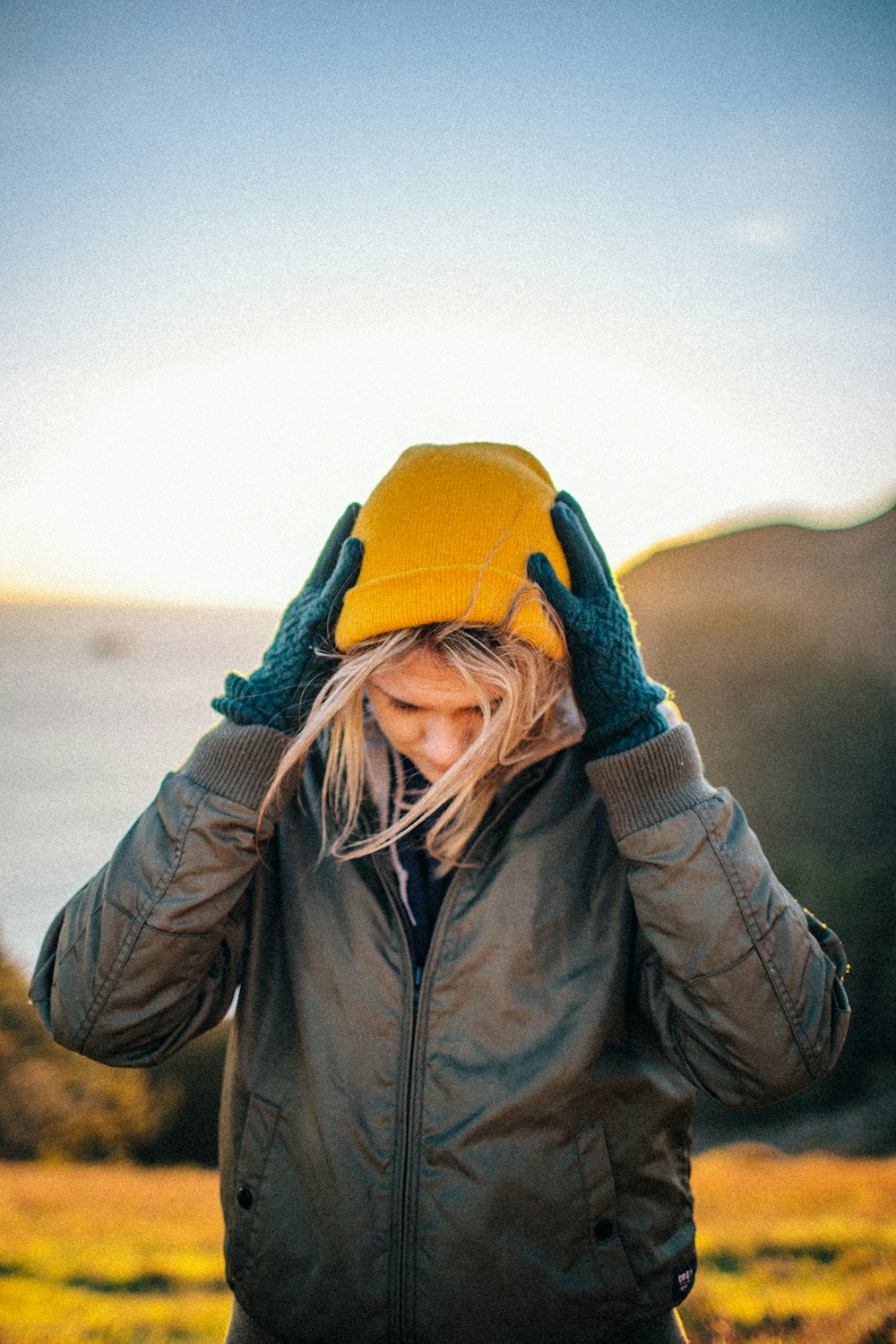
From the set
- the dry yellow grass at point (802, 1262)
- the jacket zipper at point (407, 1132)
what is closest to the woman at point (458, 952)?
the jacket zipper at point (407, 1132)

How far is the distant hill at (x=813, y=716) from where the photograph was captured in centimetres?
482

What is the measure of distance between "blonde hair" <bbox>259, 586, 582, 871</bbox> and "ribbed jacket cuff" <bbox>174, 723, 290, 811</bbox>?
24 millimetres

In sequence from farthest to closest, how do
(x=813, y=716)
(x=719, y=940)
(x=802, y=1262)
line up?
(x=813, y=716) < (x=802, y=1262) < (x=719, y=940)

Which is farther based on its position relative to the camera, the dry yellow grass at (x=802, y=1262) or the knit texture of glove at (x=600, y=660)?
the dry yellow grass at (x=802, y=1262)

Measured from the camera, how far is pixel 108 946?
1.23 meters

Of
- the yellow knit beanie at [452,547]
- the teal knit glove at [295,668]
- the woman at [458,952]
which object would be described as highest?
the yellow knit beanie at [452,547]

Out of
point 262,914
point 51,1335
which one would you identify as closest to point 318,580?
point 262,914

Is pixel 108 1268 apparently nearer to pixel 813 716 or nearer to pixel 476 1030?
pixel 476 1030

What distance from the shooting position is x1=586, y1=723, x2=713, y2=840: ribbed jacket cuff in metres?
1.23

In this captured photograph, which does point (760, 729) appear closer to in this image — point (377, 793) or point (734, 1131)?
point (734, 1131)

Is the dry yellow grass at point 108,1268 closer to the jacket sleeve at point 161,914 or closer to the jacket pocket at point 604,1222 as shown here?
the jacket sleeve at point 161,914

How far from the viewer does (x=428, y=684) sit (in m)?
1.35

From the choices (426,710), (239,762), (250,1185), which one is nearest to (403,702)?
(426,710)

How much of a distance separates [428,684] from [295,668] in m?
0.24
